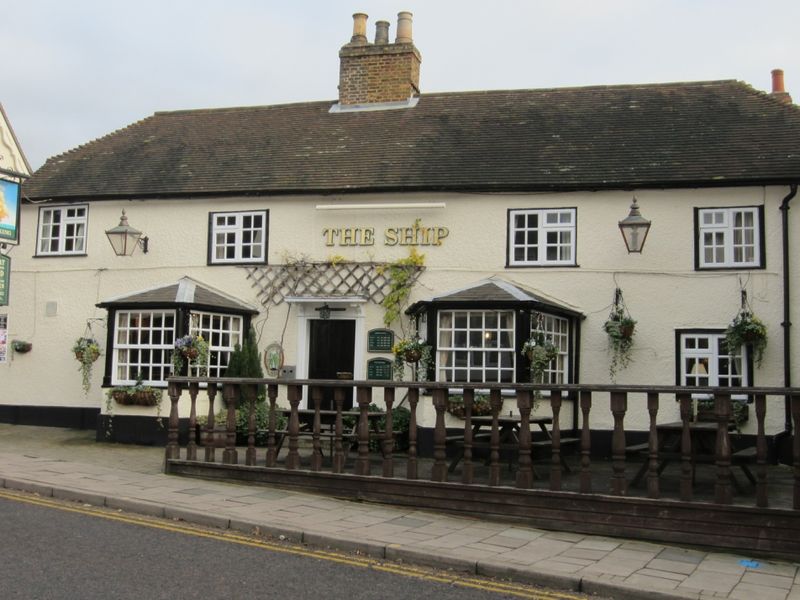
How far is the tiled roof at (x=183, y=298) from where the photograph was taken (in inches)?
562

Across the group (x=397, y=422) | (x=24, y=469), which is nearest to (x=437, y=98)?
(x=397, y=422)

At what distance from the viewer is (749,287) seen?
13188 millimetres

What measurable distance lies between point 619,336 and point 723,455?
6319 millimetres

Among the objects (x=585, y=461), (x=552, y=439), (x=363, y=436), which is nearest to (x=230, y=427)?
(x=363, y=436)

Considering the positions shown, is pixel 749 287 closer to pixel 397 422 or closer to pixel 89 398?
pixel 397 422

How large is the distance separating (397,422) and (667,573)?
7364 mm

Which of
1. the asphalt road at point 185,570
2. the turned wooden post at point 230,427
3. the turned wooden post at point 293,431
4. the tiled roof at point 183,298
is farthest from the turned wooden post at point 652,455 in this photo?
the tiled roof at point 183,298

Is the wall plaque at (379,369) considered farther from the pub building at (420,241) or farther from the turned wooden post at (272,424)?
the turned wooden post at (272,424)

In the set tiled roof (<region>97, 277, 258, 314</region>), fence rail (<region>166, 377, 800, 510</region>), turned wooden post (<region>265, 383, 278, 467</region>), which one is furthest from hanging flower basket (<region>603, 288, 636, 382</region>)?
tiled roof (<region>97, 277, 258, 314</region>)

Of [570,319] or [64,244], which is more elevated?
[64,244]

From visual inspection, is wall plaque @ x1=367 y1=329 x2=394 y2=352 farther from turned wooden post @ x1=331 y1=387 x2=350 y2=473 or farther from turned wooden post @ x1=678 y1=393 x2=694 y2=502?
turned wooden post @ x1=678 y1=393 x2=694 y2=502

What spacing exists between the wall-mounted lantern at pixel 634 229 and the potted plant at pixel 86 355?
984 centimetres

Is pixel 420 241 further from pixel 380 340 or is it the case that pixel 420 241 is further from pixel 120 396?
pixel 120 396

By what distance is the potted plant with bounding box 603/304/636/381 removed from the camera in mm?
13320
